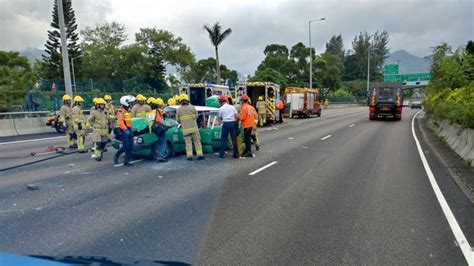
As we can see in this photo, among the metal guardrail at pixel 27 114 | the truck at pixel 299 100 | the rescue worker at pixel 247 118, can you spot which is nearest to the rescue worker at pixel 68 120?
the rescue worker at pixel 247 118

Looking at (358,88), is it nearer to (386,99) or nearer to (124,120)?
(386,99)

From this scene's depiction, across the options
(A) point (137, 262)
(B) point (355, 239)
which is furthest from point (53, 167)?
(B) point (355, 239)

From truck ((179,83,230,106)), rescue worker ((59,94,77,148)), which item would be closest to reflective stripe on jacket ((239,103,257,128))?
rescue worker ((59,94,77,148))

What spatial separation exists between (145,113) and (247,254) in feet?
25.6

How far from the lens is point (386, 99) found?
93.0 feet

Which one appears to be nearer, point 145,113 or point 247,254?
point 247,254

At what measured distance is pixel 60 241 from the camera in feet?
14.4

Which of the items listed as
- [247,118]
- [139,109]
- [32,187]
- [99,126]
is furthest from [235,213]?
[139,109]

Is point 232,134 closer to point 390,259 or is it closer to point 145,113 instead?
point 145,113

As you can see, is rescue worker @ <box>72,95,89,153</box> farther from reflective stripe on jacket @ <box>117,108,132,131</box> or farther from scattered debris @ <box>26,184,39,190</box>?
scattered debris @ <box>26,184,39,190</box>

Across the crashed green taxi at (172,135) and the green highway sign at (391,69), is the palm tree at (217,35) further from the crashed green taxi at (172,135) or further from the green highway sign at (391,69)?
the green highway sign at (391,69)

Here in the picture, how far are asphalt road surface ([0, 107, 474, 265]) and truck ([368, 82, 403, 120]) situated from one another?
1995cm

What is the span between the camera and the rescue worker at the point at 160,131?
9.78m

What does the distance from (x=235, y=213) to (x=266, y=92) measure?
1892 cm
